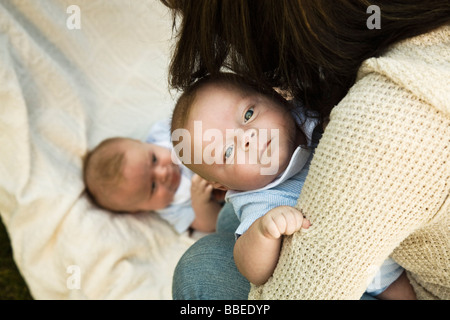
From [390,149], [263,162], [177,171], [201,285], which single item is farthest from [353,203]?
[177,171]

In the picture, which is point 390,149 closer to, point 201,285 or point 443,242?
point 443,242

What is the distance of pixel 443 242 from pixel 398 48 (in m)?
0.31

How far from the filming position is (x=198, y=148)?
969mm

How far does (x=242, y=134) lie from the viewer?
3.01ft

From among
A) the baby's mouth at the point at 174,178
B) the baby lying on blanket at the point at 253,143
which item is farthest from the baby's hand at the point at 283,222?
the baby's mouth at the point at 174,178

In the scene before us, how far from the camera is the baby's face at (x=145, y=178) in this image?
5.48ft

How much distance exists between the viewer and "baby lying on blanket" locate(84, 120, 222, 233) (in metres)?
1.65

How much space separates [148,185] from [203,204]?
233 millimetres

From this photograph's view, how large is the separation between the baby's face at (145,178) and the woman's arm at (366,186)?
1078mm

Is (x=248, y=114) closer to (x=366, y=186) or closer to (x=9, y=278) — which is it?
(x=366, y=186)

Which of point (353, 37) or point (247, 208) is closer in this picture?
point (353, 37)

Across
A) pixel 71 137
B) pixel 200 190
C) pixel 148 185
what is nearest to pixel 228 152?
pixel 200 190

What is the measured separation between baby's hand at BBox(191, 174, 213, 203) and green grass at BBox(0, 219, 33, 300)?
0.78 metres
